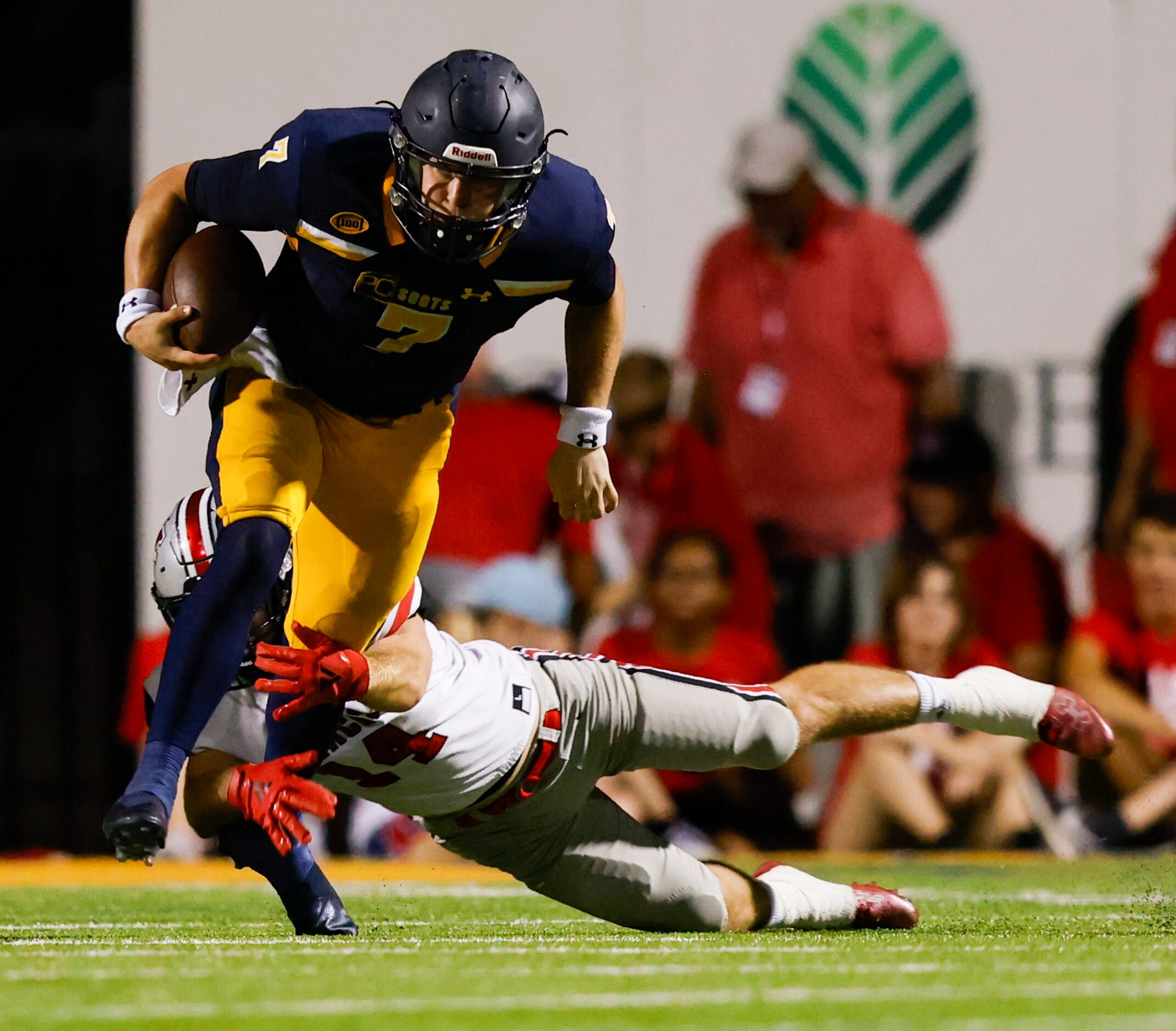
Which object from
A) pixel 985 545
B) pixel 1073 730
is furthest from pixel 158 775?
pixel 985 545

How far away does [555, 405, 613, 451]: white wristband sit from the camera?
3.92m

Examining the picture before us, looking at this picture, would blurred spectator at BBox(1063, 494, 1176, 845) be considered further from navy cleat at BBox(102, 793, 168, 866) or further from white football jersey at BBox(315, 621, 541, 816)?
navy cleat at BBox(102, 793, 168, 866)

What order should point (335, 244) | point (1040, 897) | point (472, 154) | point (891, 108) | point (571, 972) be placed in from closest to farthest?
point (571, 972)
point (472, 154)
point (335, 244)
point (1040, 897)
point (891, 108)

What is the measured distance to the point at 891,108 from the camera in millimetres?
7277

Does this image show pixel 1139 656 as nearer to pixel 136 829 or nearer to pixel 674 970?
pixel 674 970

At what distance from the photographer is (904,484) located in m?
6.88

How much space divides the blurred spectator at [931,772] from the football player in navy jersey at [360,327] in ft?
8.81

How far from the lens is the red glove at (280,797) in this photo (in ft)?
10.5

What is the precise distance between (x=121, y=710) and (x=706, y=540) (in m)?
2.33

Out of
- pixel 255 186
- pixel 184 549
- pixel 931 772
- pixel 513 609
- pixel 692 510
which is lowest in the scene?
pixel 931 772

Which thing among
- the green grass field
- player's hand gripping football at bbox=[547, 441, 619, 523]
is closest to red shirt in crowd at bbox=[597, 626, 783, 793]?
the green grass field

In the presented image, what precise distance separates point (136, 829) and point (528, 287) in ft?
4.14

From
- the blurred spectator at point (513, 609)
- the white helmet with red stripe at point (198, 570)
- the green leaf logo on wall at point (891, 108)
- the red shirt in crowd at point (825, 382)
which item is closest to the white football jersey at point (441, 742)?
the white helmet with red stripe at point (198, 570)

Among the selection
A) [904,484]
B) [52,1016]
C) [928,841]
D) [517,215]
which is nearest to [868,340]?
[904,484]
